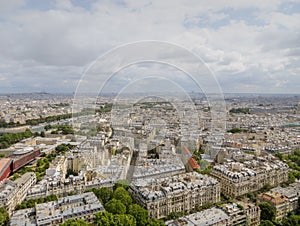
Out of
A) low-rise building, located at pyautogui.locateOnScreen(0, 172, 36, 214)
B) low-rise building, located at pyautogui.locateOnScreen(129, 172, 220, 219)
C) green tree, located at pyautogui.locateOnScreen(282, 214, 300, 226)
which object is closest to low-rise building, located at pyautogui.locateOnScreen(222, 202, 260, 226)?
green tree, located at pyautogui.locateOnScreen(282, 214, 300, 226)

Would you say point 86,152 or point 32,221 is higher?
point 86,152

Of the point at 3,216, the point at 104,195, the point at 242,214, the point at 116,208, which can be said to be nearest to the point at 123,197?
the point at 116,208

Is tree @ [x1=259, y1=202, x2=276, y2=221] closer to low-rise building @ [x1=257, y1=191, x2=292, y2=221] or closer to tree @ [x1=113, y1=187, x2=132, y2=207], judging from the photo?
low-rise building @ [x1=257, y1=191, x2=292, y2=221]

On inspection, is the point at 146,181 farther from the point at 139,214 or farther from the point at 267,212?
the point at 267,212

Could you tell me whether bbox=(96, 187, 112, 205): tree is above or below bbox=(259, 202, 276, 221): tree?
above

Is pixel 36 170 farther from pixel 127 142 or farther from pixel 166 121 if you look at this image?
pixel 166 121

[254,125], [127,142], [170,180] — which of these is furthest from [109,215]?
[254,125]
